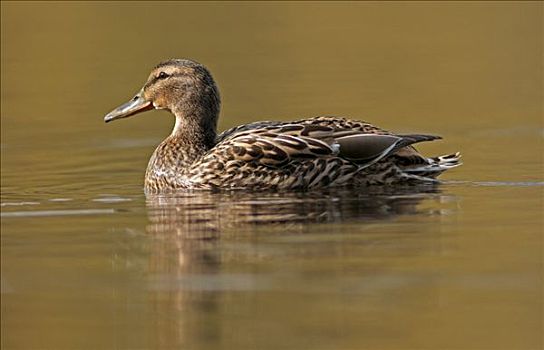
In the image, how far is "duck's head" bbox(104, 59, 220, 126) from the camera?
13.9 meters

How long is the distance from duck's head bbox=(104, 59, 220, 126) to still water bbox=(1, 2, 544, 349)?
76 centimetres

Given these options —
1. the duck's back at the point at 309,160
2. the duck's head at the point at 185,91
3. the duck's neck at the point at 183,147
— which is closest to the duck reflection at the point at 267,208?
the duck's back at the point at 309,160

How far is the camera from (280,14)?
31172mm

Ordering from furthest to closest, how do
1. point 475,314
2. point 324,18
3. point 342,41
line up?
point 324,18
point 342,41
point 475,314

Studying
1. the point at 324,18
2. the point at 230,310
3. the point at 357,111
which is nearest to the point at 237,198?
the point at 230,310

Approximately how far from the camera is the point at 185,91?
45.6ft

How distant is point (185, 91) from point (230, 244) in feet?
12.2

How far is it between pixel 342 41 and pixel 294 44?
785mm

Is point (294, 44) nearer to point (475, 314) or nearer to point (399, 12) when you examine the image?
point (399, 12)

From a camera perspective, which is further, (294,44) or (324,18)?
(324,18)

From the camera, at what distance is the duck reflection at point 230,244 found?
28.6 feet

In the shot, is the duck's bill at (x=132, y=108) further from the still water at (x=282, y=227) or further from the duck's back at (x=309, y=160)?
the duck's back at (x=309, y=160)

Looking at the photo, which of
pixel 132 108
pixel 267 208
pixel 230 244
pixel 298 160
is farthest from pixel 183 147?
pixel 230 244

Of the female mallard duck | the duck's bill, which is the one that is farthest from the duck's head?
the female mallard duck
